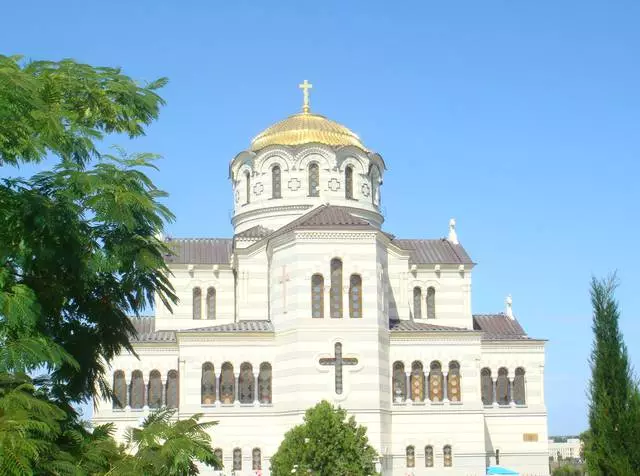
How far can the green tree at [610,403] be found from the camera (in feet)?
63.9

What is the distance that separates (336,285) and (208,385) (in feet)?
21.5

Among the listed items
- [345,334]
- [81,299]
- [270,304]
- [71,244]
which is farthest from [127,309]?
[270,304]

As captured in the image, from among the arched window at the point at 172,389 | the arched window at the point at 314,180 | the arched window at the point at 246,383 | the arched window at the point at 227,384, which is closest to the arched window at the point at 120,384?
the arched window at the point at 172,389

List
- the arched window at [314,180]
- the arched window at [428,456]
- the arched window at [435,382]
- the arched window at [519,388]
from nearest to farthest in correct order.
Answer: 1. the arched window at [428,456]
2. the arched window at [435,382]
3. the arched window at [519,388]
4. the arched window at [314,180]

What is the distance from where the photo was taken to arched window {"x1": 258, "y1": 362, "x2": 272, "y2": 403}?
3803 cm

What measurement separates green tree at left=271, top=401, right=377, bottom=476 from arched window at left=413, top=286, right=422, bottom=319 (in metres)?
13.8

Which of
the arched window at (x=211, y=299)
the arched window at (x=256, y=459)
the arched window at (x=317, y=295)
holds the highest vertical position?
the arched window at (x=211, y=299)

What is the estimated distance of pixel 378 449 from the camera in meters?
36.3

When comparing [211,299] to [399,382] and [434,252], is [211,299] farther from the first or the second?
[434,252]

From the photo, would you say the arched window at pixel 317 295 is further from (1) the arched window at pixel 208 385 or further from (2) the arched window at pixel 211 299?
(2) the arched window at pixel 211 299

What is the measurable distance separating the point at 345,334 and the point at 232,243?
1088cm

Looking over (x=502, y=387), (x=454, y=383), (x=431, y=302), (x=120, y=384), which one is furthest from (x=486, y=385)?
(x=120, y=384)

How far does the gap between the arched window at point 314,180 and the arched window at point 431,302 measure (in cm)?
692

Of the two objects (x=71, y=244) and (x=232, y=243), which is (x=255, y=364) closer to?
(x=232, y=243)
